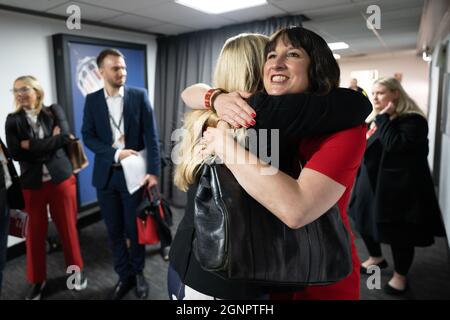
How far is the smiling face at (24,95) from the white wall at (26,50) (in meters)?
0.74

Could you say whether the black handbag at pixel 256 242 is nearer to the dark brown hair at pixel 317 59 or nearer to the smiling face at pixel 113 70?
the dark brown hair at pixel 317 59

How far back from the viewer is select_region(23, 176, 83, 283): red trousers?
2074 millimetres

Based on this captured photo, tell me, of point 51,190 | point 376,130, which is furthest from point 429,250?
point 51,190

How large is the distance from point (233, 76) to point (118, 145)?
1406mm

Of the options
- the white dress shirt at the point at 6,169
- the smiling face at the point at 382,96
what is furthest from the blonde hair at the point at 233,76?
the smiling face at the point at 382,96

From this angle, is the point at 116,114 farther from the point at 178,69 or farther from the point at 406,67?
the point at 406,67

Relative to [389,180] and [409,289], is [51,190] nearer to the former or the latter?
[389,180]

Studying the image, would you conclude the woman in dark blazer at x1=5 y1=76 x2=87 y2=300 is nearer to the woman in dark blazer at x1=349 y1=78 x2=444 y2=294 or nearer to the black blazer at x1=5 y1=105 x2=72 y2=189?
the black blazer at x1=5 y1=105 x2=72 y2=189

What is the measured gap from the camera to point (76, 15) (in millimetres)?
2600

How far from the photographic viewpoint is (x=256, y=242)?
0.64 m

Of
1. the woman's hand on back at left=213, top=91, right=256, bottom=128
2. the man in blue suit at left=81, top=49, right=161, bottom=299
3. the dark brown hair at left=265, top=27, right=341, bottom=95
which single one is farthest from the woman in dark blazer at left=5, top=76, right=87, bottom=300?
the dark brown hair at left=265, top=27, right=341, bottom=95

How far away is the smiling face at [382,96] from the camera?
78.5 inches

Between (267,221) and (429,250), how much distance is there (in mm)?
2872

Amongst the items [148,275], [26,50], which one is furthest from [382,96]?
[26,50]
